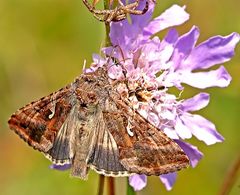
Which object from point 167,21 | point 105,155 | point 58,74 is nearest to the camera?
point 105,155

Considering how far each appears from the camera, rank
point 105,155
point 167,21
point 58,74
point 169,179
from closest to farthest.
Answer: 1. point 105,155
2. point 167,21
3. point 169,179
4. point 58,74

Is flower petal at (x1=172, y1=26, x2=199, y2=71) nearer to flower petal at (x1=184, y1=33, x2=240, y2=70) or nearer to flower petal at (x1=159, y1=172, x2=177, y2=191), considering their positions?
flower petal at (x1=184, y1=33, x2=240, y2=70)

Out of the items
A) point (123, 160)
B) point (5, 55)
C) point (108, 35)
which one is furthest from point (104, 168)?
point (5, 55)

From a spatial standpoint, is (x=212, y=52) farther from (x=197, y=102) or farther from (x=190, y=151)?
(x=190, y=151)

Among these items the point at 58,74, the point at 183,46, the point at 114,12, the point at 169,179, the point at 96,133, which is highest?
the point at 114,12

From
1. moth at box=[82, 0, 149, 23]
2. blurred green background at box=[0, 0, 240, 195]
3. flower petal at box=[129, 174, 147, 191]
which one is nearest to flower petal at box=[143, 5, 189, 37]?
moth at box=[82, 0, 149, 23]

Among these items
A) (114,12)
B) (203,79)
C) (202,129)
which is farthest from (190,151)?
(114,12)
